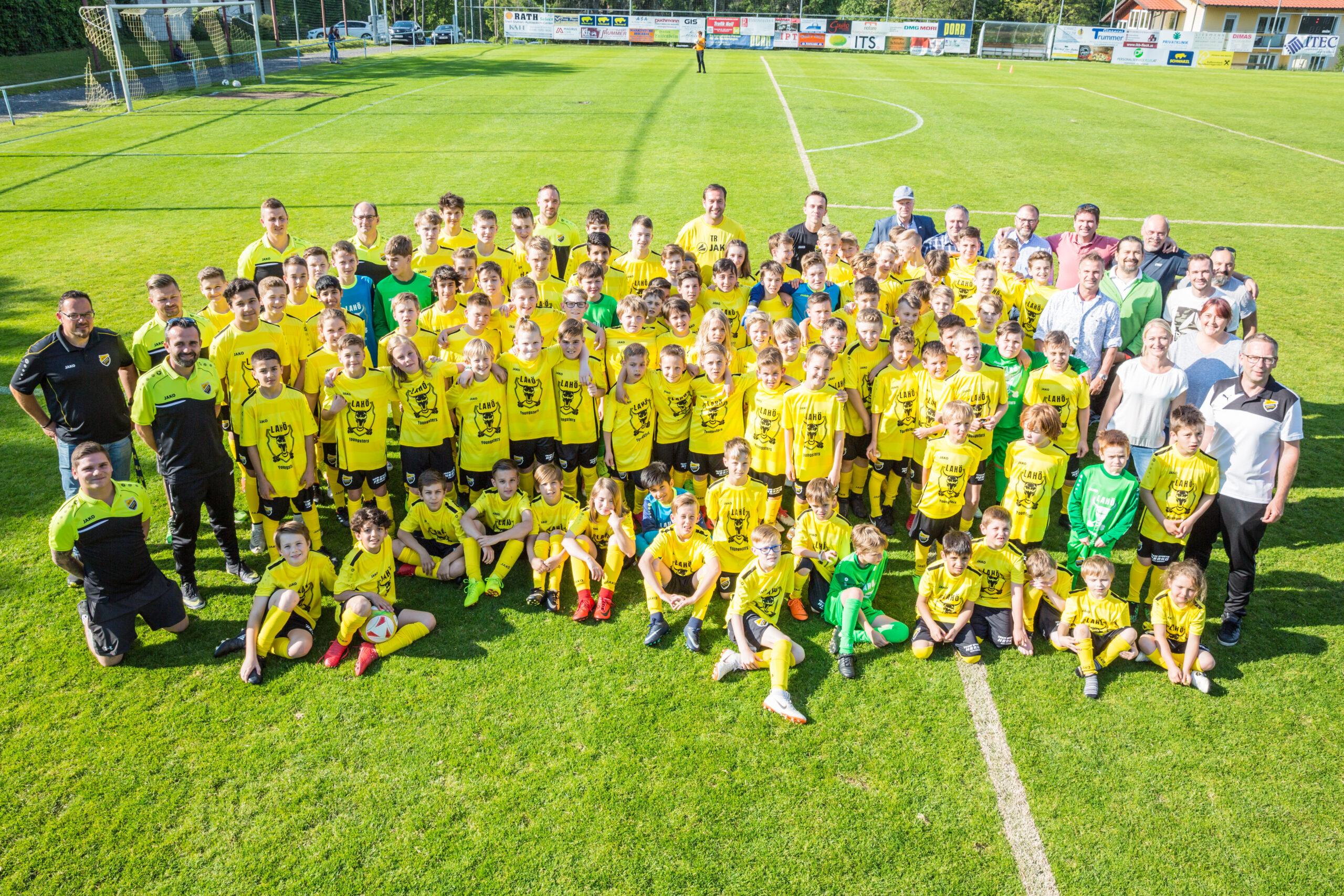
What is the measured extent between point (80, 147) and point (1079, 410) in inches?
959

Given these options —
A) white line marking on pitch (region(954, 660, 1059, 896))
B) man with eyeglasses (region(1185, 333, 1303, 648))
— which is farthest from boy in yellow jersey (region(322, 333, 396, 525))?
man with eyeglasses (region(1185, 333, 1303, 648))

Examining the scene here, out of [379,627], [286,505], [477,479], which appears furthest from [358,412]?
[379,627]

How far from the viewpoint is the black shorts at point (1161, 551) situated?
19.8 feet

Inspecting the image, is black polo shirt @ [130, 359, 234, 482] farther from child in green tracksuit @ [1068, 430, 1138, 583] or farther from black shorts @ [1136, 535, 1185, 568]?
black shorts @ [1136, 535, 1185, 568]

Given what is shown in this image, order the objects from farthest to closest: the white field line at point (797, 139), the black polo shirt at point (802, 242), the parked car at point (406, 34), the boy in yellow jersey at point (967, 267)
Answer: the parked car at point (406, 34) → the white field line at point (797, 139) → the black polo shirt at point (802, 242) → the boy in yellow jersey at point (967, 267)

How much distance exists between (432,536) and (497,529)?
1.80 ft

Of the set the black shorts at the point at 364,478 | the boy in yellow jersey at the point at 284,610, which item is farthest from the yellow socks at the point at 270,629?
the black shorts at the point at 364,478

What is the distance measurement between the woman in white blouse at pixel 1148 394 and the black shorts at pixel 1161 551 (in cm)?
64

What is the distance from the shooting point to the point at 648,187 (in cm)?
1800

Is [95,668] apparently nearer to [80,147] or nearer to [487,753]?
[487,753]

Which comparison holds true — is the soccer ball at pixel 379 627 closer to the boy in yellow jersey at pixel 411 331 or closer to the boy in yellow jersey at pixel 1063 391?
the boy in yellow jersey at pixel 411 331

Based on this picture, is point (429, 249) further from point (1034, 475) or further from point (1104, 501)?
point (1104, 501)

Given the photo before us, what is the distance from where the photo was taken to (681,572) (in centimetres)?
634

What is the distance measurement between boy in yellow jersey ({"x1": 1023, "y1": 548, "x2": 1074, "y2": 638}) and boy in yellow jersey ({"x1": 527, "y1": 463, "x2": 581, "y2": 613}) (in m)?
3.55
